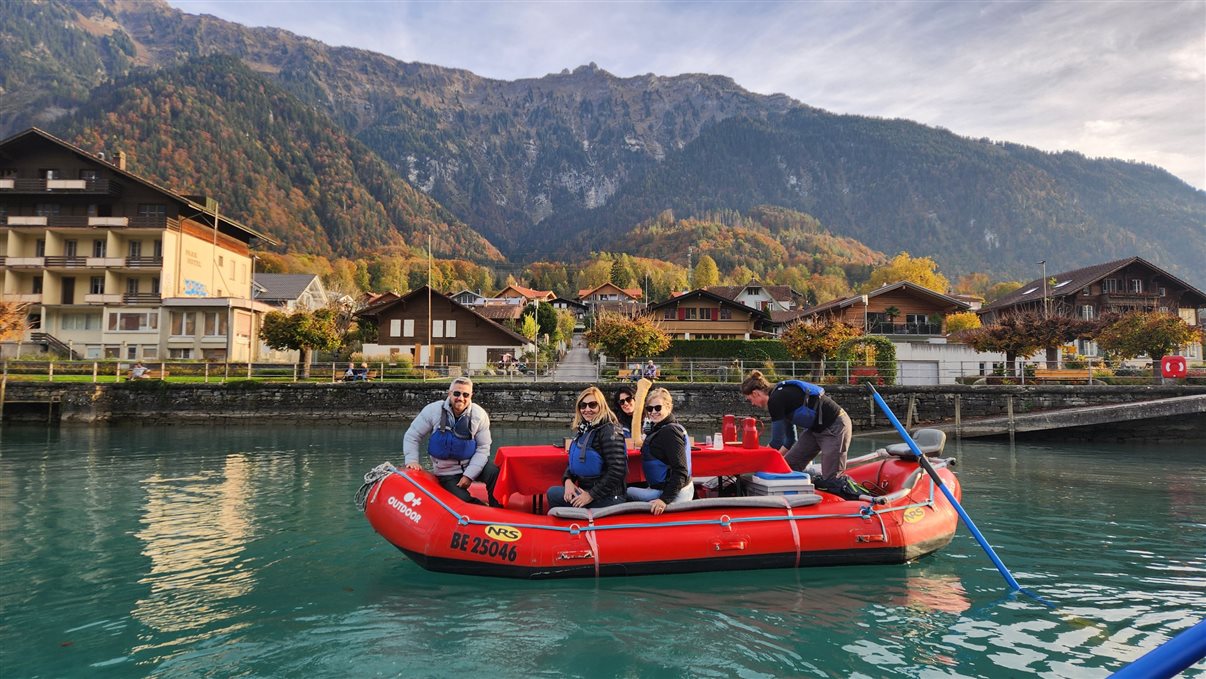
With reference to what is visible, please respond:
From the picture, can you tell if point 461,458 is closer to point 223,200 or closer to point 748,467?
point 748,467

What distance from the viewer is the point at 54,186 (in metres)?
48.9

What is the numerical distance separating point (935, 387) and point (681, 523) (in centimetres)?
2838

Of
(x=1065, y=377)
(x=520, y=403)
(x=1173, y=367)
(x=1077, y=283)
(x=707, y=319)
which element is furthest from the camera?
(x=707, y=319)

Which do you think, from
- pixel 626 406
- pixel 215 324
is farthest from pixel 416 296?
pixel 626 406

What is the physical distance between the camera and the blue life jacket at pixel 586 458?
8.48 meters

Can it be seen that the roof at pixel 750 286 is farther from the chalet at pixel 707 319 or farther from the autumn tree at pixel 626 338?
the autumn tree at pixel 626 338

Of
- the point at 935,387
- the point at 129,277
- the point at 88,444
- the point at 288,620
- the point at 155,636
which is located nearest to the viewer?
the point at 155,636

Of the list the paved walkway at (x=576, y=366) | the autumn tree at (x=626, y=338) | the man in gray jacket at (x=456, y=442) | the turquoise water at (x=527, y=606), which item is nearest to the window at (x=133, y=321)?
the paved walkway at (x=576, y=366)

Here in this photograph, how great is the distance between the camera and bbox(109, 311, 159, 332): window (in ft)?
162

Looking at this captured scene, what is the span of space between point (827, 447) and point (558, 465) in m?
4.02

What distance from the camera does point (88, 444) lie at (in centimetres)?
2428

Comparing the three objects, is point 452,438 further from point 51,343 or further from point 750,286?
point 750,286

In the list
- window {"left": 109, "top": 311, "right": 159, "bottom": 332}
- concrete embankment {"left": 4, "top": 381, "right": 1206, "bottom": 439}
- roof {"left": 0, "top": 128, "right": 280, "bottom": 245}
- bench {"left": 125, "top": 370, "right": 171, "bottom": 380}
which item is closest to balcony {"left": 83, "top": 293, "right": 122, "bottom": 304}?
window {"left": 109, "top": 311, "right": 159, "bottom": 332}

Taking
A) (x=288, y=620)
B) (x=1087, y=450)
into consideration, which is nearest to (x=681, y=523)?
(x=288, y=620)
